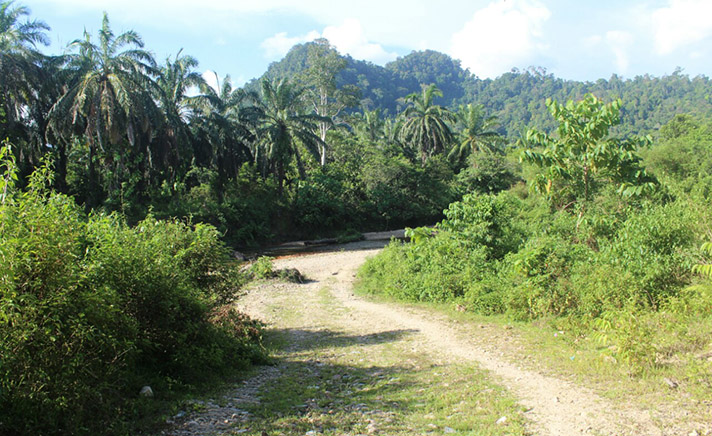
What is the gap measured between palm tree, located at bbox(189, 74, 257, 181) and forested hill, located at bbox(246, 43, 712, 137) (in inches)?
1758

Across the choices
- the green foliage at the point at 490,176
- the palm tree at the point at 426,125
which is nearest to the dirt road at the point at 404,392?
the green foliage at the point at 490,176

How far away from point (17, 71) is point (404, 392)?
1016 inches

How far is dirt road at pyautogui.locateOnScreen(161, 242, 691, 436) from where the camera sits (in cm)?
459

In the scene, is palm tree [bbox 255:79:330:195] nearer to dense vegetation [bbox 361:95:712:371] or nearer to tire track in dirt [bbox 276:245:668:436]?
dense vegetation [bbox 361:95:712:371]

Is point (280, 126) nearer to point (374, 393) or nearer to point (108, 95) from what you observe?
point (108, 95)

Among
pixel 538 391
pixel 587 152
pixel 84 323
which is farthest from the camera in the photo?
pixel 587 152

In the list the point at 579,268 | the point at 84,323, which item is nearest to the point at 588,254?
the point at 579,268

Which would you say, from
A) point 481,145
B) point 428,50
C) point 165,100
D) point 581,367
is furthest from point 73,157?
point 428,50

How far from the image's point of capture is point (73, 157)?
1178 inches

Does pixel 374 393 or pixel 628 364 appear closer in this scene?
pixel 628 364

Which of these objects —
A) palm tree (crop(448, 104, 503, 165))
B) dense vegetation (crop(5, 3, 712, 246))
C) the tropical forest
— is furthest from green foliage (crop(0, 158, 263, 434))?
palm tree (crop(448, 104, 503, 165))

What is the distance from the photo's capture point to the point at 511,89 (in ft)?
468

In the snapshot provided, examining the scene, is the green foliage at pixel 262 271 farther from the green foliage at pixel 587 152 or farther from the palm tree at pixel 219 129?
the palm tree at pixel 219 129

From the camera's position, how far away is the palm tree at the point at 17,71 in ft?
74.8
